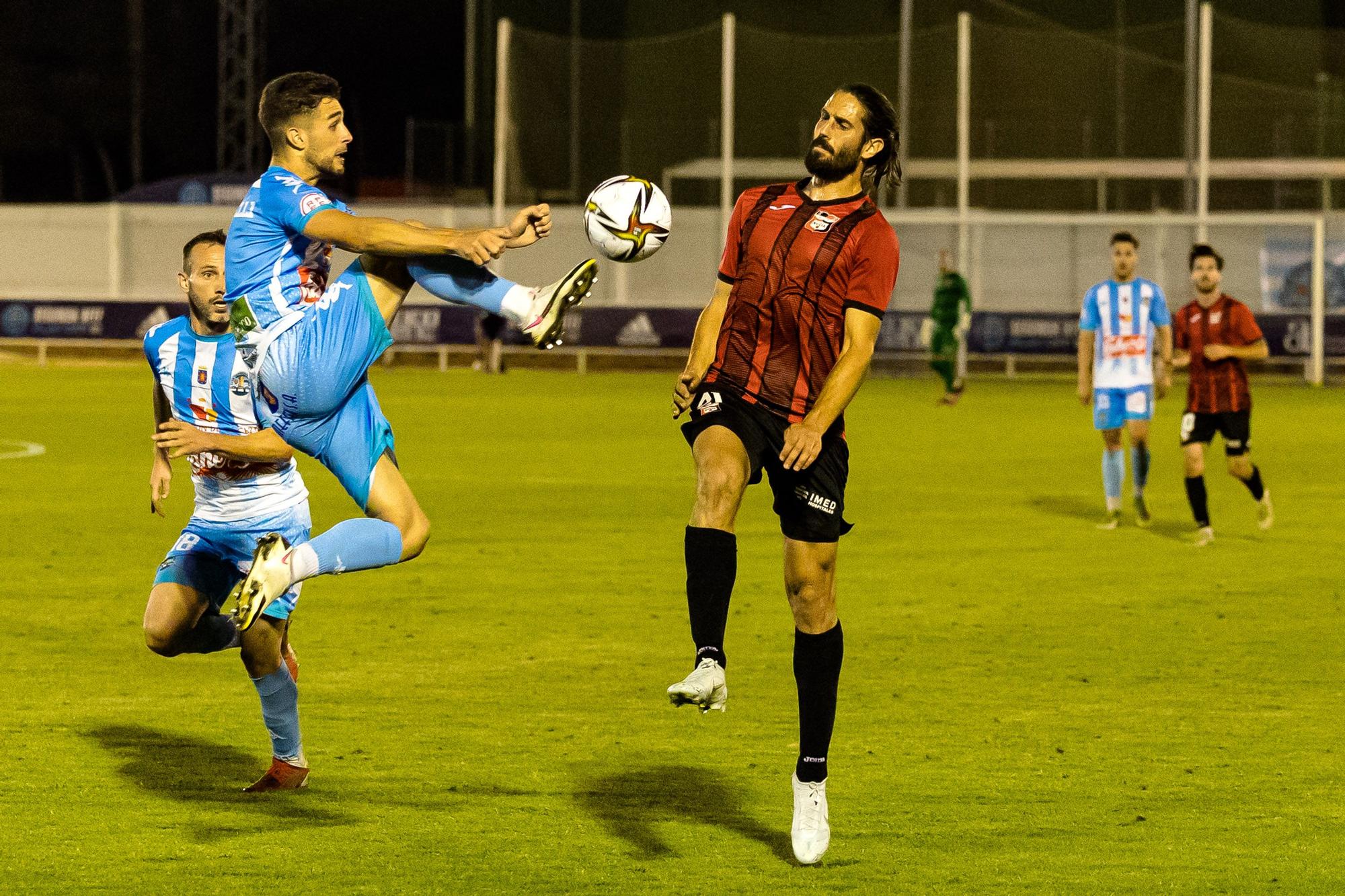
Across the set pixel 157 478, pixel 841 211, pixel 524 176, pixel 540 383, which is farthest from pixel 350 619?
pixel 524 176

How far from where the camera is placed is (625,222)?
249 inches

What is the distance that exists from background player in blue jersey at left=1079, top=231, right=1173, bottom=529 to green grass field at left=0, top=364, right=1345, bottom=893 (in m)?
0.51

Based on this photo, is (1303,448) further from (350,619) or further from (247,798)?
(247,798)

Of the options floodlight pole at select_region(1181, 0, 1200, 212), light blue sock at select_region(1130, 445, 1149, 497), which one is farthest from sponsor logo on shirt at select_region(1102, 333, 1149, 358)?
floodlight pole at select_region(1181, 0, 1200, 212)

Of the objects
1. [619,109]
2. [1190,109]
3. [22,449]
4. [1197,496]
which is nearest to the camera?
[1197,496]

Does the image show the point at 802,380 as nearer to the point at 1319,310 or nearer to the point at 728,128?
the point at 1319,310

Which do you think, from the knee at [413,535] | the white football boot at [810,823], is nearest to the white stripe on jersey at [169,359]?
the knee at [413,535]

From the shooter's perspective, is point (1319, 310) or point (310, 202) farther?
point (1319, 310)

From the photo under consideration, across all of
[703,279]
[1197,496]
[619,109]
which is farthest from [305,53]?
[1197,496]

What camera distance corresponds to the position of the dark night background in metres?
45.7

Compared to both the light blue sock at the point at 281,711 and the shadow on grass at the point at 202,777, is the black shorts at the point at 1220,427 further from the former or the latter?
the light blue sock at the point at 281,711

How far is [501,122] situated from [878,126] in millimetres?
30493

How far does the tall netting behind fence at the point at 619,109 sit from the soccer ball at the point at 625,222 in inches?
1292

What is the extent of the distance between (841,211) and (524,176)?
3284 cm
